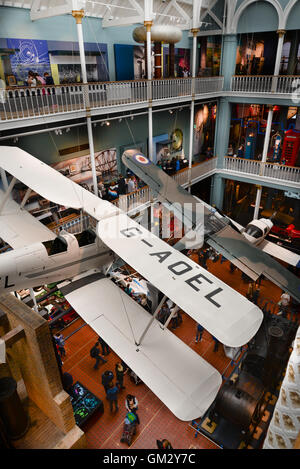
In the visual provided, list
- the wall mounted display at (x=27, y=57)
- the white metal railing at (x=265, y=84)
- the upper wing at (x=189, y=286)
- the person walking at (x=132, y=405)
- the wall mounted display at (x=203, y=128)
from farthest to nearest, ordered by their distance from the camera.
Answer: the wall mounted display at (x=203, y=128) < the white metal railing at (x=265, y=84) < the wall mounted display at (x=27, y=57) < the person walking at (x=132, y=405) < the upper wing at (x=189, y=286)

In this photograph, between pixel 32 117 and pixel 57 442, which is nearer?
pixel 57 442

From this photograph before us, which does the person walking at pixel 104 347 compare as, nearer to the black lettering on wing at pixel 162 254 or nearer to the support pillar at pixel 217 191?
the black lettering on wing at pixel 162 254

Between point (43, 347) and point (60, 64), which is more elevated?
point (60, 64)

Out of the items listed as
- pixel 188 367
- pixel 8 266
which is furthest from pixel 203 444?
pixel 8 266

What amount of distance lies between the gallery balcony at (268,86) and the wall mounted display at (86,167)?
7959 millimetres

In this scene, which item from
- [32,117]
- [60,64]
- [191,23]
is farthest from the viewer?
[191,23]

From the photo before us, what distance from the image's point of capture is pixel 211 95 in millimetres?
16578

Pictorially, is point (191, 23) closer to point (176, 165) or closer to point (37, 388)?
point (176, 165)

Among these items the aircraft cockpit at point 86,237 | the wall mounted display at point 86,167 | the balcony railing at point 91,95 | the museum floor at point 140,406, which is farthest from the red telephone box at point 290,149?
the aircraft cockpit at point 86,237

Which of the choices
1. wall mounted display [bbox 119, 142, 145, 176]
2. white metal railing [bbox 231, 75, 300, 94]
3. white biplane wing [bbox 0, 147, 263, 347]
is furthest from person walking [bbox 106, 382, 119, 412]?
white metal railing [bbox 231, 75, 300, 94]

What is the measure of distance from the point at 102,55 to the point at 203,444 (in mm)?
15287

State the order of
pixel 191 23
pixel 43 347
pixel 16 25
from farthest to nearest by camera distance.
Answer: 1. pixel 191 23
2. pixel 16 25
3. pixel 43 347

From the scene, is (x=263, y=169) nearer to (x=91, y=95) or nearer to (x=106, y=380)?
(x=91, y=95)

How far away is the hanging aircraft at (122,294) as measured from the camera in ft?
17.6
